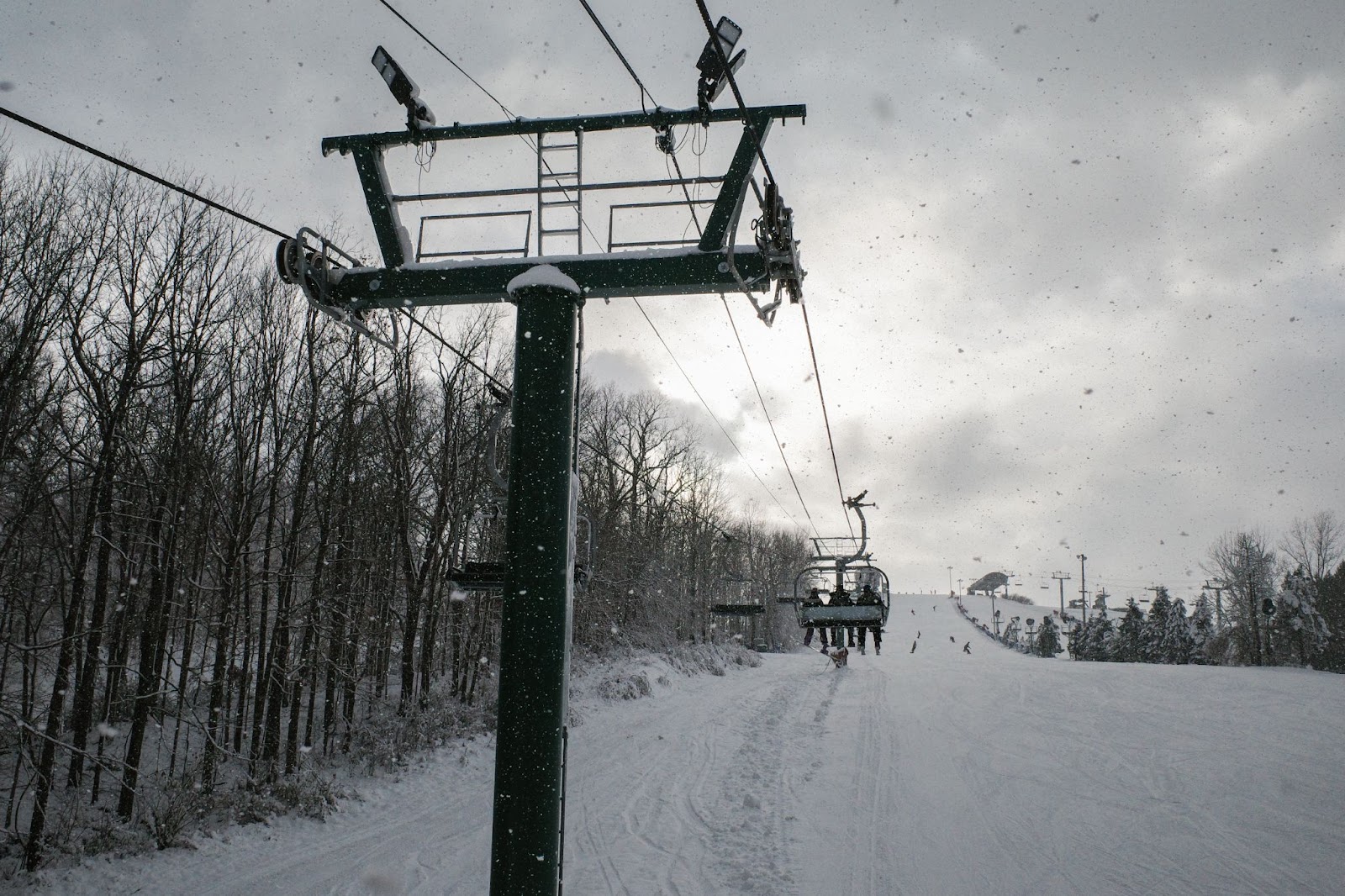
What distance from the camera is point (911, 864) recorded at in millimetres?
8234

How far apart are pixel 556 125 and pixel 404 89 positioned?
147 centimetres

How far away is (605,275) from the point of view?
5793 millimetres

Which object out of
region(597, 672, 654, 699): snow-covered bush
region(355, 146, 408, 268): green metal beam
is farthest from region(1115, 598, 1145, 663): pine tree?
region(355, 146, 408, 268): green metal beam

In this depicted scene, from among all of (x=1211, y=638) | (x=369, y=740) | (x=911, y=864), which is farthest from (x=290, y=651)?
(x=1211, y=638)

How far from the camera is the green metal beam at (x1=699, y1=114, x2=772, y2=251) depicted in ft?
18.7

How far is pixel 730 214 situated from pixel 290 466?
13190mm

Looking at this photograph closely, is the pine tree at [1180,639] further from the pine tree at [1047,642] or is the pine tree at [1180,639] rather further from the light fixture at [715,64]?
the light fixture at [715,64]

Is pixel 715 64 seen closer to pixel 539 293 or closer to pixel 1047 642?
pixel 539 293

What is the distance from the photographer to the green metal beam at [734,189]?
18.7ft

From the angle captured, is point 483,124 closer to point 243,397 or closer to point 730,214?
point 730,214

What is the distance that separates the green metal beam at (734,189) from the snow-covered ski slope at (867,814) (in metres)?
6.75

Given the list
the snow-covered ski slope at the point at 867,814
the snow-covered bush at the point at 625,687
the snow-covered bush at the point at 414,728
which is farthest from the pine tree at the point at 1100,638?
the snow-covered bush at the point at 414,728

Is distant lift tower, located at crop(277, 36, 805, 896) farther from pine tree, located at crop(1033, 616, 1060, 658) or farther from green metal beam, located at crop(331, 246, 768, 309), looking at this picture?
pine tree, located at crop(1033, 616, 1060, 658)

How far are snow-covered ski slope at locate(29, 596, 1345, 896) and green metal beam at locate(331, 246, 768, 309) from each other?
6334mm
